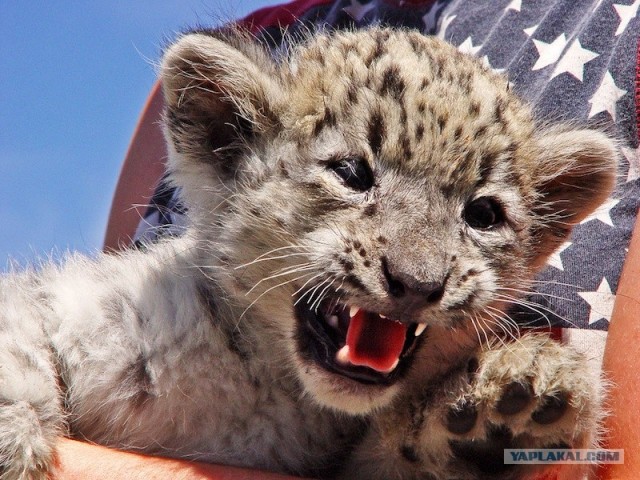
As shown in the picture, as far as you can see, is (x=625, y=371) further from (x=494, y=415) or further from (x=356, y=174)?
(x=356, y=174)

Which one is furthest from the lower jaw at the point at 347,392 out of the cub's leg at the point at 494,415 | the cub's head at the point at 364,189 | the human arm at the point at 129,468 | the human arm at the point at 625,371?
the human arm at the point at 625,371

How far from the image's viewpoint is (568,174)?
275 centimetres

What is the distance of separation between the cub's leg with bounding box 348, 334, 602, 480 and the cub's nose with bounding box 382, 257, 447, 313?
11.1 inches

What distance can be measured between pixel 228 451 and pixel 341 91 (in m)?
1.22

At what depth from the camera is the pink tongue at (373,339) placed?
2154 mm

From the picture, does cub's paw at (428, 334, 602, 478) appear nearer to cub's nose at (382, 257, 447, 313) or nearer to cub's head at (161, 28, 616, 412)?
cub's head at (161, 28, 616, 412)

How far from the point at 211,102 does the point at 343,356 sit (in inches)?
39.7

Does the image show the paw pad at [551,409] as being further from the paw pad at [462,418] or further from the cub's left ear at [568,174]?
the cub's left ear at [568,174]

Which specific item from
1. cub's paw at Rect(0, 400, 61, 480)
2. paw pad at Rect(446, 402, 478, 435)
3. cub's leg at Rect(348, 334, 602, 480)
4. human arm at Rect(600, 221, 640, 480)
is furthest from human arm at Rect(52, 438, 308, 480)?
human arm at Rect(600, 221, 640, 480)

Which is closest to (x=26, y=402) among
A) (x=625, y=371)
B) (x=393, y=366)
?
(x=393, y=366)

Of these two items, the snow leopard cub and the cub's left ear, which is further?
the cub's left ear

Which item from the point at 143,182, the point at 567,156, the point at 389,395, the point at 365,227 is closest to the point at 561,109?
the point at 567,156

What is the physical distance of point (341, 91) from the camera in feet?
8.04

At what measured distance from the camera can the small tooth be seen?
2.20 metres
